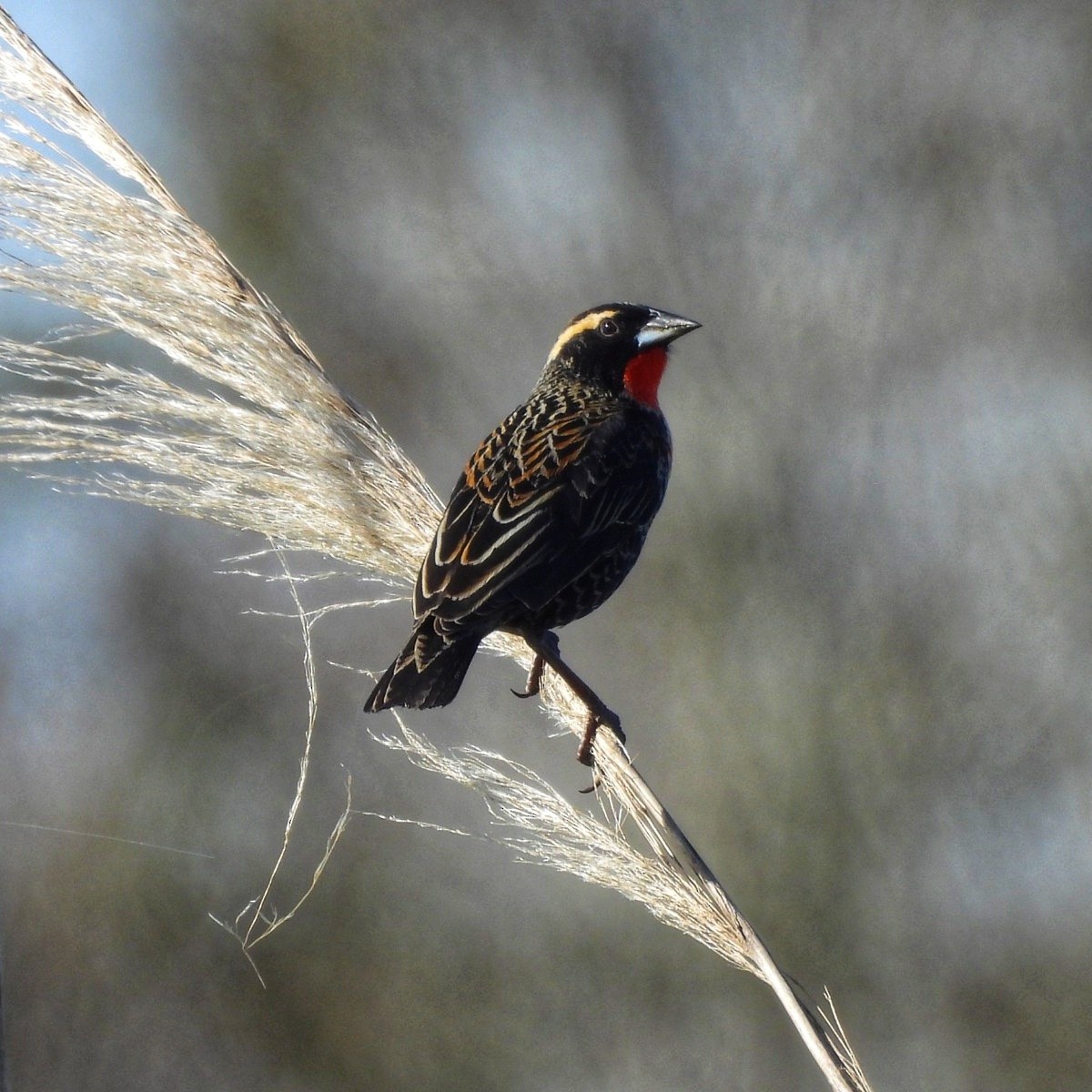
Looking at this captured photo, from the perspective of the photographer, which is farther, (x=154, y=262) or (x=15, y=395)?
(x=154, y=262)

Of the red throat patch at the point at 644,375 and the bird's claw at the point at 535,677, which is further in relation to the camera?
the red throat patch at the point at 644,375

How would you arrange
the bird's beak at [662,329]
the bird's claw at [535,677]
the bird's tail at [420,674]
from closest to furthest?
the bird's tail at [420,674]
the bird's claw at [535,677]
the bird's beak at [662,329]

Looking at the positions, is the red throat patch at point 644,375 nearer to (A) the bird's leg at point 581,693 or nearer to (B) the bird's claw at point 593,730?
(A) the bird's leg at point 581,693

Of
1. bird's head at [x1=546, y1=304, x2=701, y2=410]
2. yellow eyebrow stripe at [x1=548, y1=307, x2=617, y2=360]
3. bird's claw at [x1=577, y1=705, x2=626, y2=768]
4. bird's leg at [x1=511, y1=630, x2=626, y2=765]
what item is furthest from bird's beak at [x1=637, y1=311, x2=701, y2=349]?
bird's claw at [x1=577, y1=705, x2=626, y2=768]

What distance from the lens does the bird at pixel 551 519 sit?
6.53 ft

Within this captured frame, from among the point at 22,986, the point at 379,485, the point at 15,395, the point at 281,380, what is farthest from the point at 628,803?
the point at 22,986

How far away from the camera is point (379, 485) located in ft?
6.43

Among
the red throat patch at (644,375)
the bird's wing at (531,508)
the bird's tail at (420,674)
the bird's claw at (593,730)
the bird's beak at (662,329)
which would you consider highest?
the bird's beak at (662,329)

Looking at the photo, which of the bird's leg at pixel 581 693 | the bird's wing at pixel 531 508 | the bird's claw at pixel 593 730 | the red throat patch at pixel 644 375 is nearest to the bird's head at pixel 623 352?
the red throat patch at pixel 644 375

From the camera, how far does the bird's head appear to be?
2721 millimetres

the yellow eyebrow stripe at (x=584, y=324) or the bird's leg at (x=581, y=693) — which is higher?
the yellow eyebrow stripe at (x=584, y=324)

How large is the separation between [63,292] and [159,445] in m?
0.25

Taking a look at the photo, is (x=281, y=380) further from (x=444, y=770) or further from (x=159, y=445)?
(x=444, y=770)

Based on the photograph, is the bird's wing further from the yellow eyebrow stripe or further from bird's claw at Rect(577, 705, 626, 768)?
the yellow eyebrow stripe
